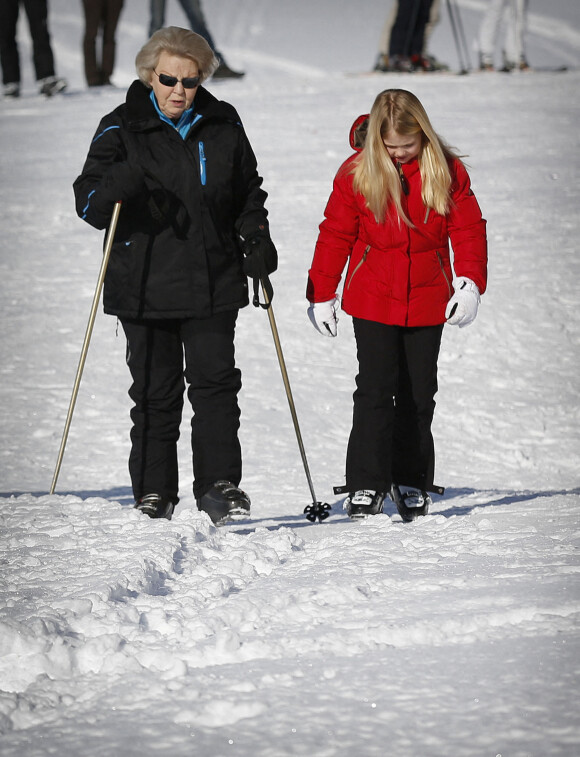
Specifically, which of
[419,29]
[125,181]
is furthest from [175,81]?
[419,29]

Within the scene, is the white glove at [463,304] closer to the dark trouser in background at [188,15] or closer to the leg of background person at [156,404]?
the leg of background person at [156,404]

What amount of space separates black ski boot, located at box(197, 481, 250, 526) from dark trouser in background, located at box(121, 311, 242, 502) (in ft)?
0.17

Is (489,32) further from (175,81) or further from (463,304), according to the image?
(175,81)

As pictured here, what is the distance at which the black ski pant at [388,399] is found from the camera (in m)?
3.92

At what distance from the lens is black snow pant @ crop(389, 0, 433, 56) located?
1162cm

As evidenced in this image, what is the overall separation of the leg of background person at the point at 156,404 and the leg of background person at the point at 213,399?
0.06 meters

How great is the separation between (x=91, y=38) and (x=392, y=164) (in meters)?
8.63

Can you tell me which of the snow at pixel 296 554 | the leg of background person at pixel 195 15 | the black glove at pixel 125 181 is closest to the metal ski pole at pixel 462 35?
the leg of background person at pixel 195 15

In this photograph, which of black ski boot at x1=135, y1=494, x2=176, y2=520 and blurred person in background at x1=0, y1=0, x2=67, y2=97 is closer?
black ski boot at x1=135, y1=494, x2=176, y2=520

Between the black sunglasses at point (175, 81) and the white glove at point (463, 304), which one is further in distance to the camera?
the white glove at point (463, 304)

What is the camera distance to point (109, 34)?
37.3 feet

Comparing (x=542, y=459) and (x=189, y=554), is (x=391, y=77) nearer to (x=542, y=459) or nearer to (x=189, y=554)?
(x=542, y=459)

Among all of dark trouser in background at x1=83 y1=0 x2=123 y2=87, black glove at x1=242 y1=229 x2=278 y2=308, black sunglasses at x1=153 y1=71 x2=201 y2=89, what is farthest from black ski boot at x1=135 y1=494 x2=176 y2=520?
dark trouser in background at x1=83 y1=0 x2=123 y2=87

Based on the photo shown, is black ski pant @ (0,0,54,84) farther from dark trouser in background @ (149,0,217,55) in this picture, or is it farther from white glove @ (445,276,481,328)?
white glove @ (445,276,481,328)
